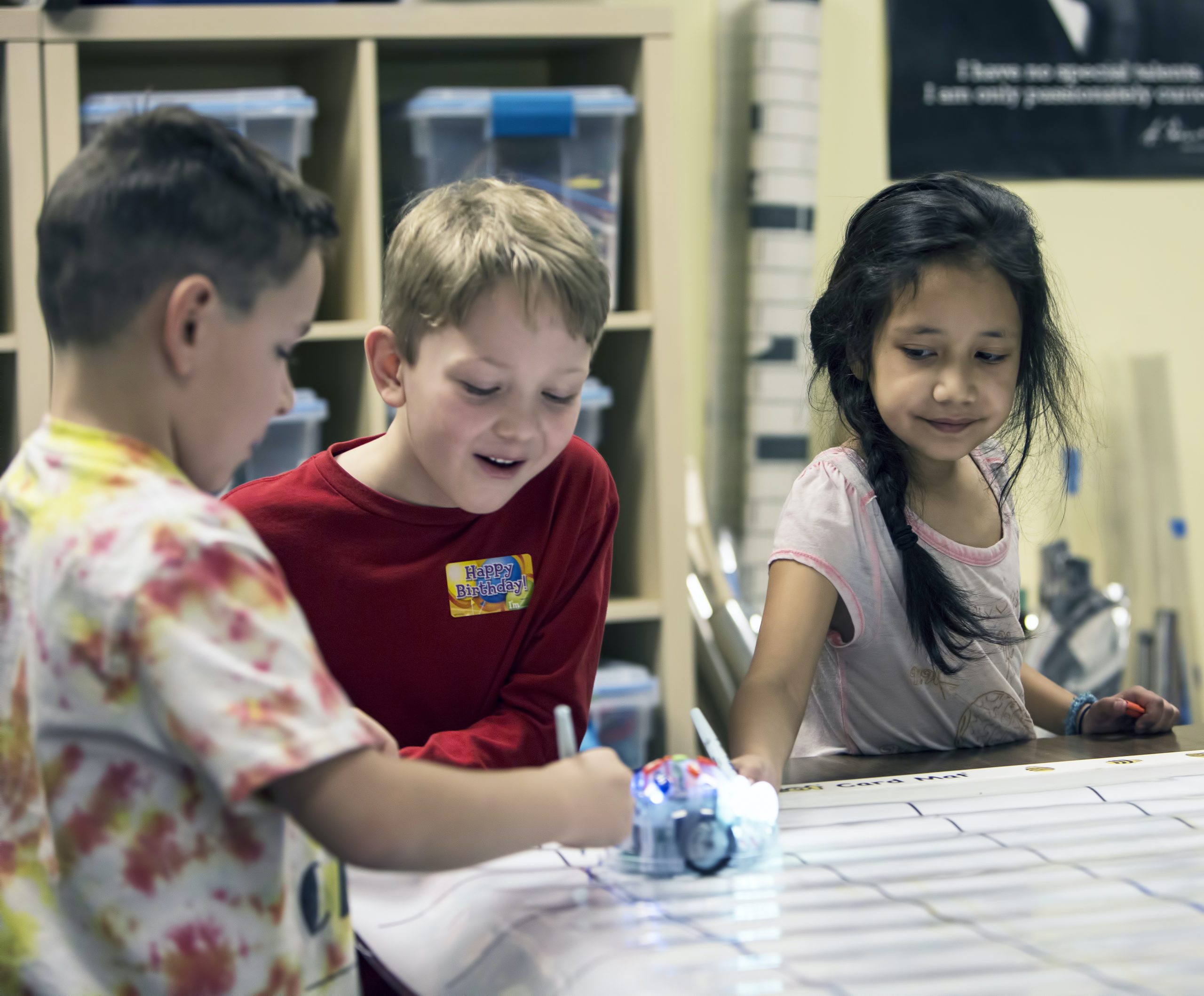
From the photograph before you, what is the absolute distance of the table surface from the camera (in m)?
0.97

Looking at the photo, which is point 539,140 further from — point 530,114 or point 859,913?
point 859,913

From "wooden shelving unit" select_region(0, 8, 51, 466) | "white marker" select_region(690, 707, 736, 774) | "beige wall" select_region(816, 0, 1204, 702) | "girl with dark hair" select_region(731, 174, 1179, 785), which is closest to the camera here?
"white marker" select_region(690, 707, 736, 774)

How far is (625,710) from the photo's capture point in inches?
69.5

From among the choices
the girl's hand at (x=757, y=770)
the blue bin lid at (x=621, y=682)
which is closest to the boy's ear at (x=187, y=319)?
the girl's hand at (x=757, y=770)

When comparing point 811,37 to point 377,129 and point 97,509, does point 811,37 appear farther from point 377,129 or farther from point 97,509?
point 97,509

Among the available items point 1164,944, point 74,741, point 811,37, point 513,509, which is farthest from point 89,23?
point 1164,944

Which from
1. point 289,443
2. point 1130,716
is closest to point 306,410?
point 289,443

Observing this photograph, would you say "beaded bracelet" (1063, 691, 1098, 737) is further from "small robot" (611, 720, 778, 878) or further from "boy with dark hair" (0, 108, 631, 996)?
"boy with dark hair" (0, 108, 631, 996)

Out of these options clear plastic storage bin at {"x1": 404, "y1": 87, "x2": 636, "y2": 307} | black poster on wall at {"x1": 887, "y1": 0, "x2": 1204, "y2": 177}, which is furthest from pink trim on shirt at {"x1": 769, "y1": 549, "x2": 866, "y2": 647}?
black poster on wall at {"x1": 887, "y1": 0, "x2": 1204, "y2": 177}

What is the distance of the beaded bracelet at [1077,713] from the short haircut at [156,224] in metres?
0.91

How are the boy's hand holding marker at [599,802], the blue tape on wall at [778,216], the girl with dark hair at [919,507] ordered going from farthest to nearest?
the blue tape on wall at [778,216] → the girl with dark hair at [919,507] → the boy's hand holding marker at [599,802]

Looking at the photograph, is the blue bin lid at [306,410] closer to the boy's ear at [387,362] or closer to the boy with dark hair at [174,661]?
the boy's ear at [387,362]

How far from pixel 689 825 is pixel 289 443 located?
3.68ft

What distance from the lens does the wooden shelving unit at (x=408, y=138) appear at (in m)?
1.59
